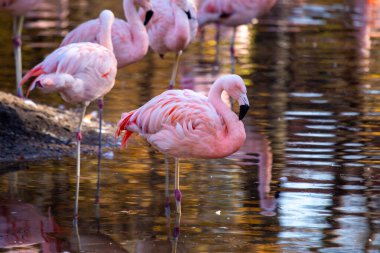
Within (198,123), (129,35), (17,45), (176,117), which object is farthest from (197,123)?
(17,45)

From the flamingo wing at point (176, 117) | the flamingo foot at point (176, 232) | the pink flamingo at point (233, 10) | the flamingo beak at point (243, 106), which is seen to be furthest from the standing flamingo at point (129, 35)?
the pink flamingo at point (233, 10)

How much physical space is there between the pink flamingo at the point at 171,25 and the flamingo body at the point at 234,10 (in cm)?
324

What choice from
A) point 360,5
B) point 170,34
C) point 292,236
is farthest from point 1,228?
point 360,5

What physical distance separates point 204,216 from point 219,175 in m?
1.14

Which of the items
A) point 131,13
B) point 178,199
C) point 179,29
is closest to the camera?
point 178,199

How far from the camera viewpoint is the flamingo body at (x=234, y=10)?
12578 mm

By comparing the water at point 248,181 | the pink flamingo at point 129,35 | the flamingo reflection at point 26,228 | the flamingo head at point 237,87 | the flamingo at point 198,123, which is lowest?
the flamingo reflection at point 26,228

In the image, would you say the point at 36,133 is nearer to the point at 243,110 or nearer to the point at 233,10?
the point at 243,110

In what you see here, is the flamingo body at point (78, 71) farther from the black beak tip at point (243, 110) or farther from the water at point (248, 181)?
the black beak tip at point (243, 110)

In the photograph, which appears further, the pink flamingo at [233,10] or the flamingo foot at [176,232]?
the pink flamingo at [233,10]

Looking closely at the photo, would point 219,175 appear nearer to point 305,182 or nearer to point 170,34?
point 305,182

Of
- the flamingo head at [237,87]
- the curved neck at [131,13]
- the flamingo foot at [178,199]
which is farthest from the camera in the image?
the curved neck at [131,13]

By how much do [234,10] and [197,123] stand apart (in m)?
6.61

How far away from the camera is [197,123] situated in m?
6.19
